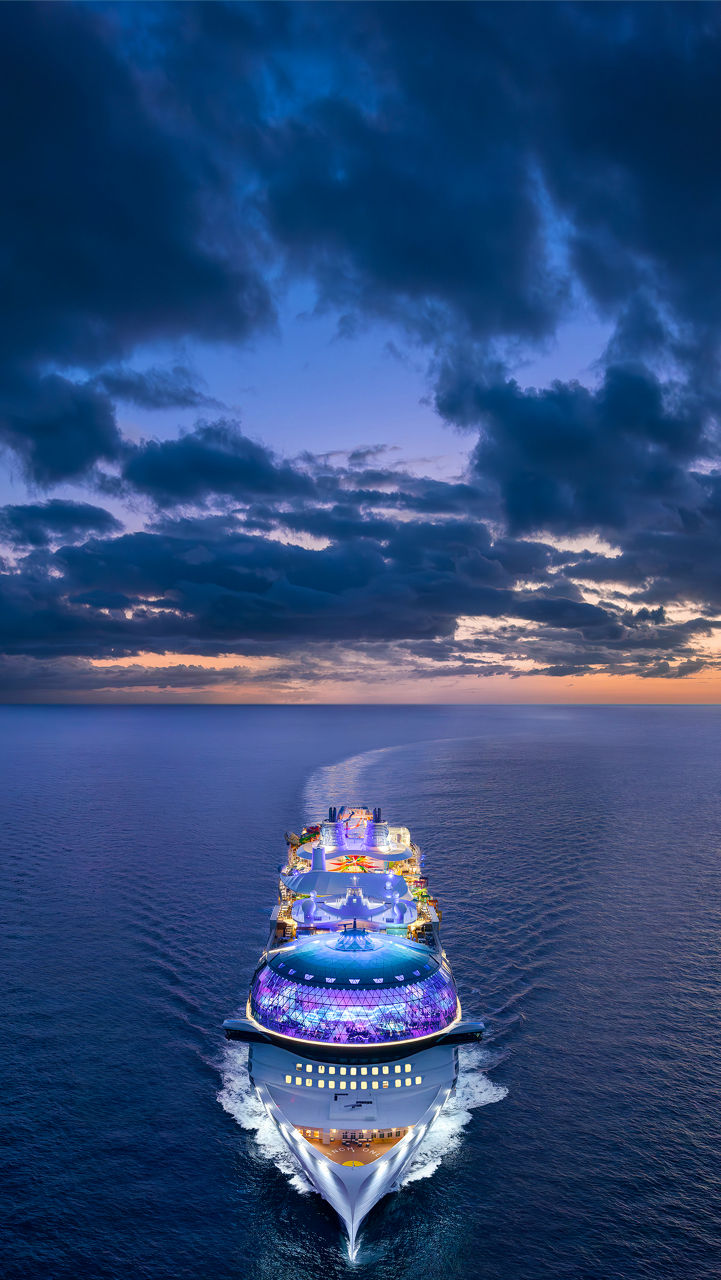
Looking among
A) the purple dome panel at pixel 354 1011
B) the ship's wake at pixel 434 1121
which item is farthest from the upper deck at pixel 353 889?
the purple dome panel at pixel 354 1011

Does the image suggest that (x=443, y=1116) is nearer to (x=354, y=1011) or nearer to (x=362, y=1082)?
(x=362, y=1082)

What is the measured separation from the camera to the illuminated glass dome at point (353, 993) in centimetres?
5822

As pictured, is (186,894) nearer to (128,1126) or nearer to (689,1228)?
(128,1126)

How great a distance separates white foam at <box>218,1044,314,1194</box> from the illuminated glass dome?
6.01 metres

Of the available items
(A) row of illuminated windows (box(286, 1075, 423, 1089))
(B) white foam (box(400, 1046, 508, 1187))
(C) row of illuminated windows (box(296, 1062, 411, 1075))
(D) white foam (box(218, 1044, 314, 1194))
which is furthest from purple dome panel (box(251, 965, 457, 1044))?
(B) white foam (box(400, 1046, 508, 1187))

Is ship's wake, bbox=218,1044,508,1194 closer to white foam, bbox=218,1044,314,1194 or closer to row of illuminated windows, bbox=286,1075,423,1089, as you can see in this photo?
white foam, bbox=218,1044,314,1194

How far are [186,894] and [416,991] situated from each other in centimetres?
5217

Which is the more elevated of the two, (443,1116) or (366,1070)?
(366,1070)

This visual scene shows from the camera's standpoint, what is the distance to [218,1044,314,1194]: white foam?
2060 inches

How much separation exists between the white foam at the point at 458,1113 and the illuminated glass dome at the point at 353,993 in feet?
21.0

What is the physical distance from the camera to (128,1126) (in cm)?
5444

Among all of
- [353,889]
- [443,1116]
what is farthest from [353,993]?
[353,889]

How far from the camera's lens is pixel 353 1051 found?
5578 cm

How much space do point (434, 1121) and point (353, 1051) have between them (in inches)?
365
